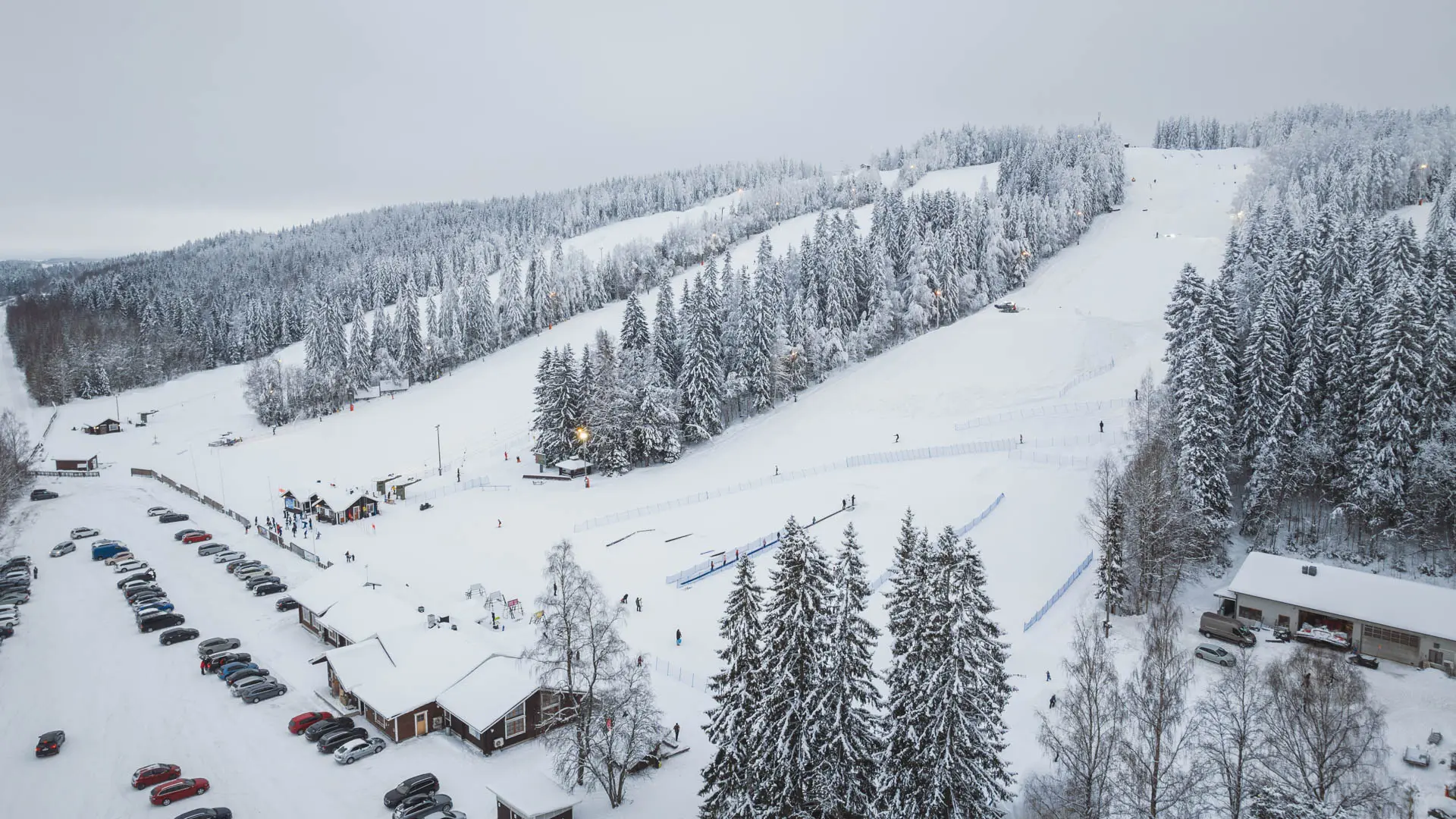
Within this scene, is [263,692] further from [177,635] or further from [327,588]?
[177,635]

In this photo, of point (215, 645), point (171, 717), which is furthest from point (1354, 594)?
point (215, 645)

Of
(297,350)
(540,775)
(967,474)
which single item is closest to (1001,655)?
(540,775)

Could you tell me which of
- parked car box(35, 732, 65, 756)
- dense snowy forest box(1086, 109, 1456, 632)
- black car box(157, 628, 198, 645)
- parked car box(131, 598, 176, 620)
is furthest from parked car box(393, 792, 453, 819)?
dense snowy forest box(1086, 109, 1456, 632)

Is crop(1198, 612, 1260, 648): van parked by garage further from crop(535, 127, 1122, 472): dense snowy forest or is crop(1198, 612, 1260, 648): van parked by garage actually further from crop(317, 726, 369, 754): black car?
crop(535, 127, 1122, 472): dense snowy forest

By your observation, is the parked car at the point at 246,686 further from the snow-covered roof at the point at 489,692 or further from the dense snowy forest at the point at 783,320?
the dense snowy forest at the point at 783,320

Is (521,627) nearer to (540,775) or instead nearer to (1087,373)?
(540,775)

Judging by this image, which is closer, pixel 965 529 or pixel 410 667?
pixel 410 667

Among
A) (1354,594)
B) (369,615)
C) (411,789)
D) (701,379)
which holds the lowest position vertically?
(1354,594)
